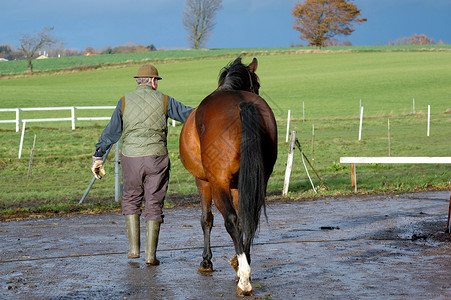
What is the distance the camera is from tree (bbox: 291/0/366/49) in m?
79.6

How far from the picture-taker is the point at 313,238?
8.42 m

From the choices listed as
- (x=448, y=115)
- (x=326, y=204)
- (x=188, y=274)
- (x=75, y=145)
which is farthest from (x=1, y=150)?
(x=448, y=115)

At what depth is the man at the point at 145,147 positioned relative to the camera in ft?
23.2

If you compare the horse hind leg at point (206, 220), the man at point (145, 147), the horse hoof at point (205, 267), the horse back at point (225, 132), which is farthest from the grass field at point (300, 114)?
the horse back at point (225, 132)

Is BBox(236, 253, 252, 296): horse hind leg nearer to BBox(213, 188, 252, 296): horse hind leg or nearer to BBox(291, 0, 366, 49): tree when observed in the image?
BBox(213, 188, 252, 296): horse hind leg

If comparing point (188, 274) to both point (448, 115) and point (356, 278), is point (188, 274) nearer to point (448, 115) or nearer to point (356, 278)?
point (356, 278)

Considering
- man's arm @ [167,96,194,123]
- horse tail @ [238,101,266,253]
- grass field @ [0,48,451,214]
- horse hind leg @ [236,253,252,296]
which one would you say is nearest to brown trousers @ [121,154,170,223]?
man's arm @ [167,96,194,123]

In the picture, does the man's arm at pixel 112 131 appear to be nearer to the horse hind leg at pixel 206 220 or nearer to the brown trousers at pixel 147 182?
the brown trousers at pixel 147 182

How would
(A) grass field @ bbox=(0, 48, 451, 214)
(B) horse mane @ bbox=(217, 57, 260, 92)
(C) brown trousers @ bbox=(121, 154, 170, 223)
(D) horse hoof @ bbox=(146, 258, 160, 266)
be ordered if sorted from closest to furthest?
1. (B) horse mane @ bbox=(217, 57, 260, 92)
2. (D) horse hoof @ bbox=(146, 258, 160, 266)
3. (C) brown trousers @ bbox=(121, 154, 170, 223)
4. (A) grass field @ bbox=(0, 48, 451, 214)

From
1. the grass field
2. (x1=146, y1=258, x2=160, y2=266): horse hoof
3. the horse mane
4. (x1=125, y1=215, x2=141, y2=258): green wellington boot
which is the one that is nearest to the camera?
the horse mane

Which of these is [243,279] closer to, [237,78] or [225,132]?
[225,132]

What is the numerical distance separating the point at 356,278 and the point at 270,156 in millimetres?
1421

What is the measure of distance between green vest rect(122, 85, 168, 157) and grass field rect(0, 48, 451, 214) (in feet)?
22.0

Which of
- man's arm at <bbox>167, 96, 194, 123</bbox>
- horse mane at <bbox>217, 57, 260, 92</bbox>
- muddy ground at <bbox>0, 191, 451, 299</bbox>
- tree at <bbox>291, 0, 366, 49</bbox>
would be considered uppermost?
tree at <bbox>291, 0, 366, 49</bbox>
